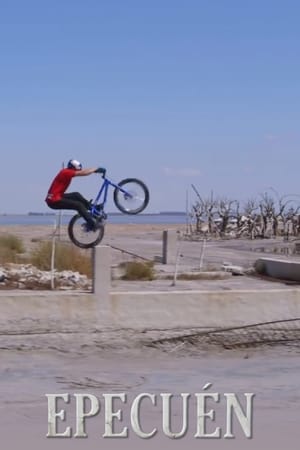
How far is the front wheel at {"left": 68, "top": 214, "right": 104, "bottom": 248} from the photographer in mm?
18969

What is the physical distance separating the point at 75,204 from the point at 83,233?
3.45 ft

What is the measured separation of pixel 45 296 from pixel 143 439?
6390mm

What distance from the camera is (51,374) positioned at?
1315 cm

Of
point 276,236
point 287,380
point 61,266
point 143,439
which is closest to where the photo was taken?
point 143,439

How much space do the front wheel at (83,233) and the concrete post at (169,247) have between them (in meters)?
8.40

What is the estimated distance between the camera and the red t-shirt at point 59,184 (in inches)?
700

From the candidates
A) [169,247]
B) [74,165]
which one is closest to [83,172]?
[74,165]

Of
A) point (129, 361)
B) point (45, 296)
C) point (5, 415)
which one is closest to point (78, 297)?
point (45, 296)

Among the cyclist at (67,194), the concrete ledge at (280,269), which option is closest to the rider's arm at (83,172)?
the cyclist at (67,194)

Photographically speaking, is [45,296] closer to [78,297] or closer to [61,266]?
[78,297]

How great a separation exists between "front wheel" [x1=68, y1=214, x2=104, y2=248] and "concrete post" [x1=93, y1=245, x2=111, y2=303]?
10.6ft

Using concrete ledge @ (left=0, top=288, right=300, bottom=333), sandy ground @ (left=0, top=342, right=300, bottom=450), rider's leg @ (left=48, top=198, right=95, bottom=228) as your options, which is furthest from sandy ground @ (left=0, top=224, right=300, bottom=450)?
rider's leg @ (left=48, top=198, right=95, bottom=228)

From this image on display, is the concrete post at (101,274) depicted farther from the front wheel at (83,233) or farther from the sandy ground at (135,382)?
the front wheel at (83,233)

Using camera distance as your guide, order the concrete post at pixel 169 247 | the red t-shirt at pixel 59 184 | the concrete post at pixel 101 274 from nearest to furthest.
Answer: the concrete post at pixel 101 274, the red t-shirt at pixel 59 184, the concrete post at pixel 169 247
